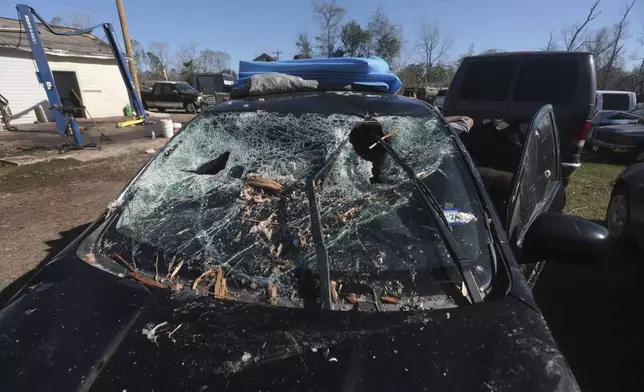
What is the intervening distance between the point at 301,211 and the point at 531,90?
15.5 feet

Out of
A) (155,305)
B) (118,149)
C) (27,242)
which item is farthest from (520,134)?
(118,149)

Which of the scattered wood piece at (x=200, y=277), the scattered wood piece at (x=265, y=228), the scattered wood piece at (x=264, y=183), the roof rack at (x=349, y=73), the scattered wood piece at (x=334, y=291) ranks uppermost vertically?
the roof rack at (x=349, y=73)

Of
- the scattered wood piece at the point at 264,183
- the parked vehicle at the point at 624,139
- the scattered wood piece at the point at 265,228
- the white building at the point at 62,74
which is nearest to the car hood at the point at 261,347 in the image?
the scattered wood piece at the point at 265,228

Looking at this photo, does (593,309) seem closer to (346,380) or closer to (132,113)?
(346,380)

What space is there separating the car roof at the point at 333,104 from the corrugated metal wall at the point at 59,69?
52.6 ft

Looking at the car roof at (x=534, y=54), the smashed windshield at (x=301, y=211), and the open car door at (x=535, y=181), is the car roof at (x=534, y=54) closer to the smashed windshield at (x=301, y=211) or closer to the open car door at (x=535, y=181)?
the open car door at (x=535, y=181)

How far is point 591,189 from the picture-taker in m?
5.48

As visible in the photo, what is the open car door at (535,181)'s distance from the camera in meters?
1.75

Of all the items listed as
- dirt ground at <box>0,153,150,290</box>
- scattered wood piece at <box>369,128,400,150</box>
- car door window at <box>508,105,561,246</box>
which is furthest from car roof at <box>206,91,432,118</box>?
dirt ground at <box>0,153,150,290</box>

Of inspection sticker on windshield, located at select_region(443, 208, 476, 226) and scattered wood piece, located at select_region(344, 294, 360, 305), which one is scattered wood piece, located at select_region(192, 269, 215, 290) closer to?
scattered wood piece, located at select_region(344, 294, 360, 305)

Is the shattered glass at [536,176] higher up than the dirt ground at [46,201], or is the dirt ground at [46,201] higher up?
the shattered glass at [536,176]

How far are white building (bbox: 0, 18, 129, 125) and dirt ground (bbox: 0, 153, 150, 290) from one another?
26.4 ft

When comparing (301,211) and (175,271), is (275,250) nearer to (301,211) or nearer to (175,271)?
(301,211)

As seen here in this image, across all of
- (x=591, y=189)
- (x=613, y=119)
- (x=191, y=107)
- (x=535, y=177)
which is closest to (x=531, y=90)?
(x=591, y=189)
